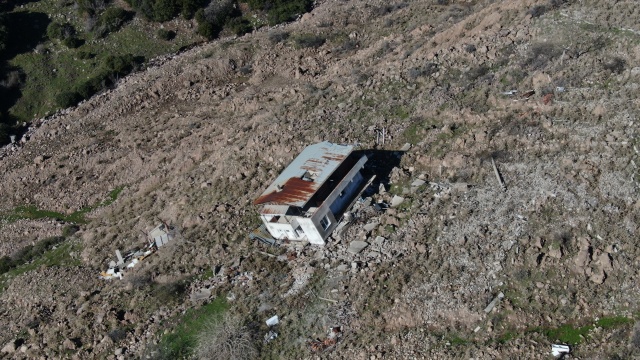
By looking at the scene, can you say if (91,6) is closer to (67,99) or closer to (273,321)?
(67,99)

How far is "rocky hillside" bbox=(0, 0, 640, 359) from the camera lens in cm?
1958

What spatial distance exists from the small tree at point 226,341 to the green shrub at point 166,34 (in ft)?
93.3

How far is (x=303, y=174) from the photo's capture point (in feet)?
79.6

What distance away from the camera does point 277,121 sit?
30844 millimetres

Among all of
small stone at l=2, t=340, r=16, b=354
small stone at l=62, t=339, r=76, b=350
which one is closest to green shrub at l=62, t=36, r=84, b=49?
small stone at l=2, t=340, r=16, b=354

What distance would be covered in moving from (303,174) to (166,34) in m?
25.2

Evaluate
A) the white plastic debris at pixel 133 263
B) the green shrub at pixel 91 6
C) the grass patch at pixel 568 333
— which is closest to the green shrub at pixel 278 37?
the green shrub at pixel 91 6

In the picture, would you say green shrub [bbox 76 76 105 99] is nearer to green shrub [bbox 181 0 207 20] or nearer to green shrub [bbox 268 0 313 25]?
green shrub [bbox 181 0 207 20]

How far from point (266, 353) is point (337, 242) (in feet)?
15.7

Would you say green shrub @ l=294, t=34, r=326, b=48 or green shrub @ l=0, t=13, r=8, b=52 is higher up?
green shrub @ l=0, t=13, r=8, b=52

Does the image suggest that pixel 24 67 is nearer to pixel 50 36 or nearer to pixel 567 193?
pixel 50 36

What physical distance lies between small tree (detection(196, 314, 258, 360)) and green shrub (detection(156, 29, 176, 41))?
2844cm

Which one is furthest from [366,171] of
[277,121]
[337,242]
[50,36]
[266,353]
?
[50,36]

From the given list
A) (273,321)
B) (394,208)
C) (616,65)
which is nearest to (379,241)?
(394,208)
